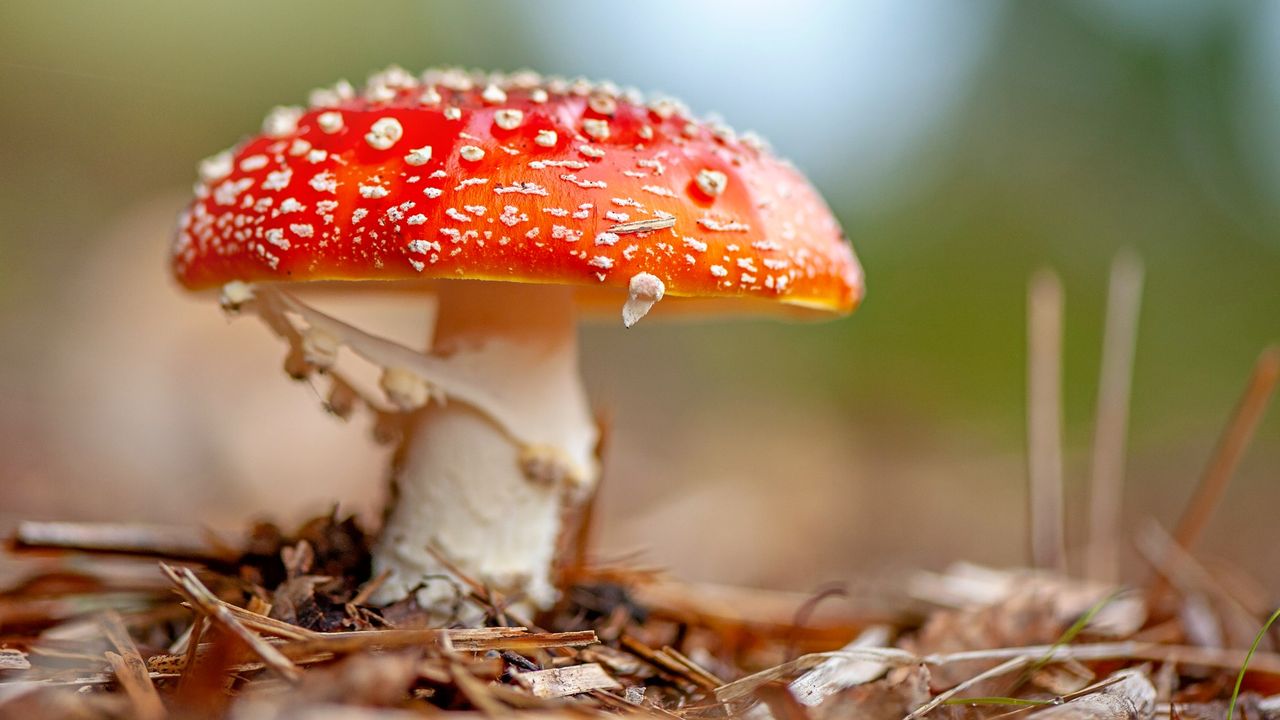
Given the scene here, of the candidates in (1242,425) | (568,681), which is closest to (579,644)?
(568,681)

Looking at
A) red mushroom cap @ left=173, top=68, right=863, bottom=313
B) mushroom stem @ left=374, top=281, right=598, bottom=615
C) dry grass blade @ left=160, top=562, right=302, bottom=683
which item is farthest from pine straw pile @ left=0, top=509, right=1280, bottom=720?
red mushroom cap @ left=173, top=68, right=863, bottom=313

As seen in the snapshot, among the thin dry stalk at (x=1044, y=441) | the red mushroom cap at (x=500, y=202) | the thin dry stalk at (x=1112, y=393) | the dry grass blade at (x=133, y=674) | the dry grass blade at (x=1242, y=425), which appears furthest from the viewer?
the thin dry stalk at (x=1044, y=441)

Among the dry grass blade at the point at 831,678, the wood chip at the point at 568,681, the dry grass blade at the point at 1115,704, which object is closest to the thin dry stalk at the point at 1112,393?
the dry grass blade at the point at 1115,704

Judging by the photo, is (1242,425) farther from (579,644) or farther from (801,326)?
(801,326)

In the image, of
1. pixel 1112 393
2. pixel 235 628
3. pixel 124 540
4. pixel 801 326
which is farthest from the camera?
pixel 801 326

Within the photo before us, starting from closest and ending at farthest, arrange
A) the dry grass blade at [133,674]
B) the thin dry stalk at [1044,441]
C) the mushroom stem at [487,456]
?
1. the dry grass blade at [133,674]
2. the mushroom stem at [487,456]
3. the thin dry stalk at [1044,441]

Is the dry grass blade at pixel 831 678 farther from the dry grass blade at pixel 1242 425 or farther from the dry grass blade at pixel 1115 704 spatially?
the dry grass blade at pixel 1242 425
